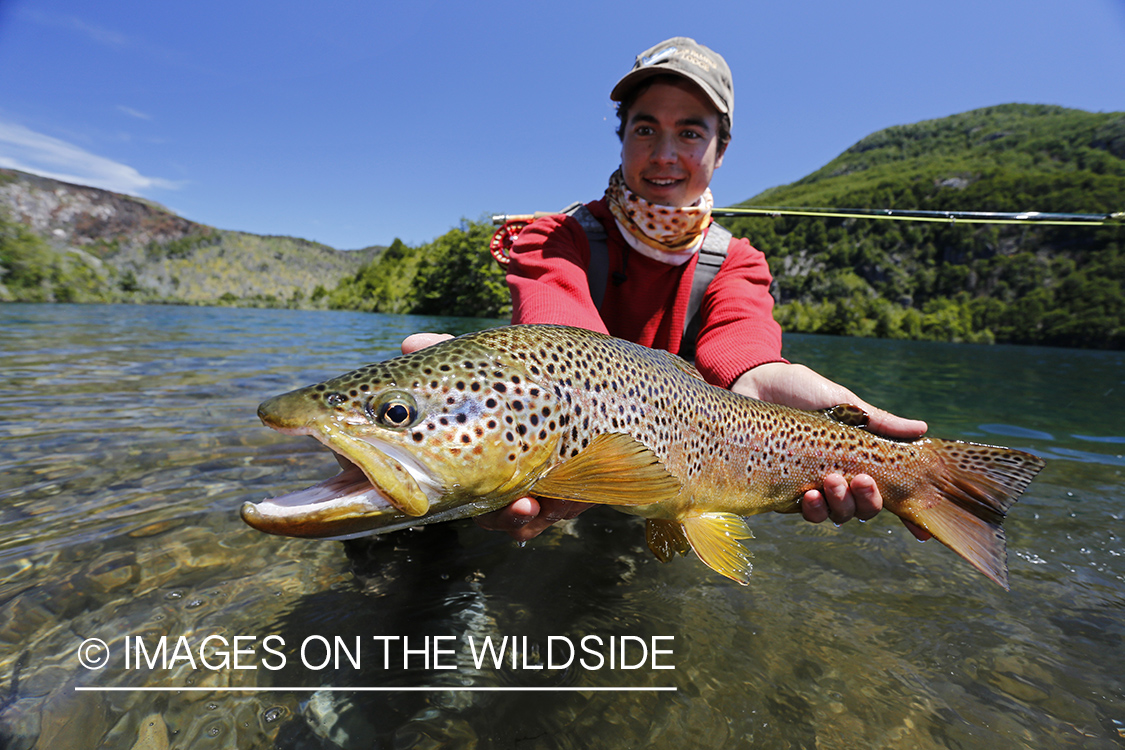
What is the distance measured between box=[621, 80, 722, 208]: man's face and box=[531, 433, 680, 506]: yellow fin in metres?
2.58

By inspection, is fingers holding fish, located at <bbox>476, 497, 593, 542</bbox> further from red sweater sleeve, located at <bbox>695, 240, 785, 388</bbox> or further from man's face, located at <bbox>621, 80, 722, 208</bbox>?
man's face, located at <bbox>621, 80, 722, 208</bbox>

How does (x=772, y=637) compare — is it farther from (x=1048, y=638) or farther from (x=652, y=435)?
(x=1048, y=638)

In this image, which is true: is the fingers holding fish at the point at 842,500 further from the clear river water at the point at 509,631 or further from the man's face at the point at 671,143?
the man's face at the point at 671,143

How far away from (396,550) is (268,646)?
1024mm

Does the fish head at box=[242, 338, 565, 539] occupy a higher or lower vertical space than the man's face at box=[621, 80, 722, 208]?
lower

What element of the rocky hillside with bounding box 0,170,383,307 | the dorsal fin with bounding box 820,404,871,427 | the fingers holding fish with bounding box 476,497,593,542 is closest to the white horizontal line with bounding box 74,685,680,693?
the fingers holding fish with bounding box 476,497,593,542

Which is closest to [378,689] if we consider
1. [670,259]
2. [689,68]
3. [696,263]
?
[670,259]

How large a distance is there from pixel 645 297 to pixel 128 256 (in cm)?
9601

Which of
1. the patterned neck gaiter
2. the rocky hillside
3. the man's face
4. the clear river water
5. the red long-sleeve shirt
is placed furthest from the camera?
the rocky hillside

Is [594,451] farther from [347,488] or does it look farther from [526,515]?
[347,488]

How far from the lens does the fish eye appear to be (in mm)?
1724

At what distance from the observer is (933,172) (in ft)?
495

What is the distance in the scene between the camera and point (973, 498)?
2.69 metres

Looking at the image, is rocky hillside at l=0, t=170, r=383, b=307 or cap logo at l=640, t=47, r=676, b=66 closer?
cap logo at l=640, t=47, r=676, b=66
